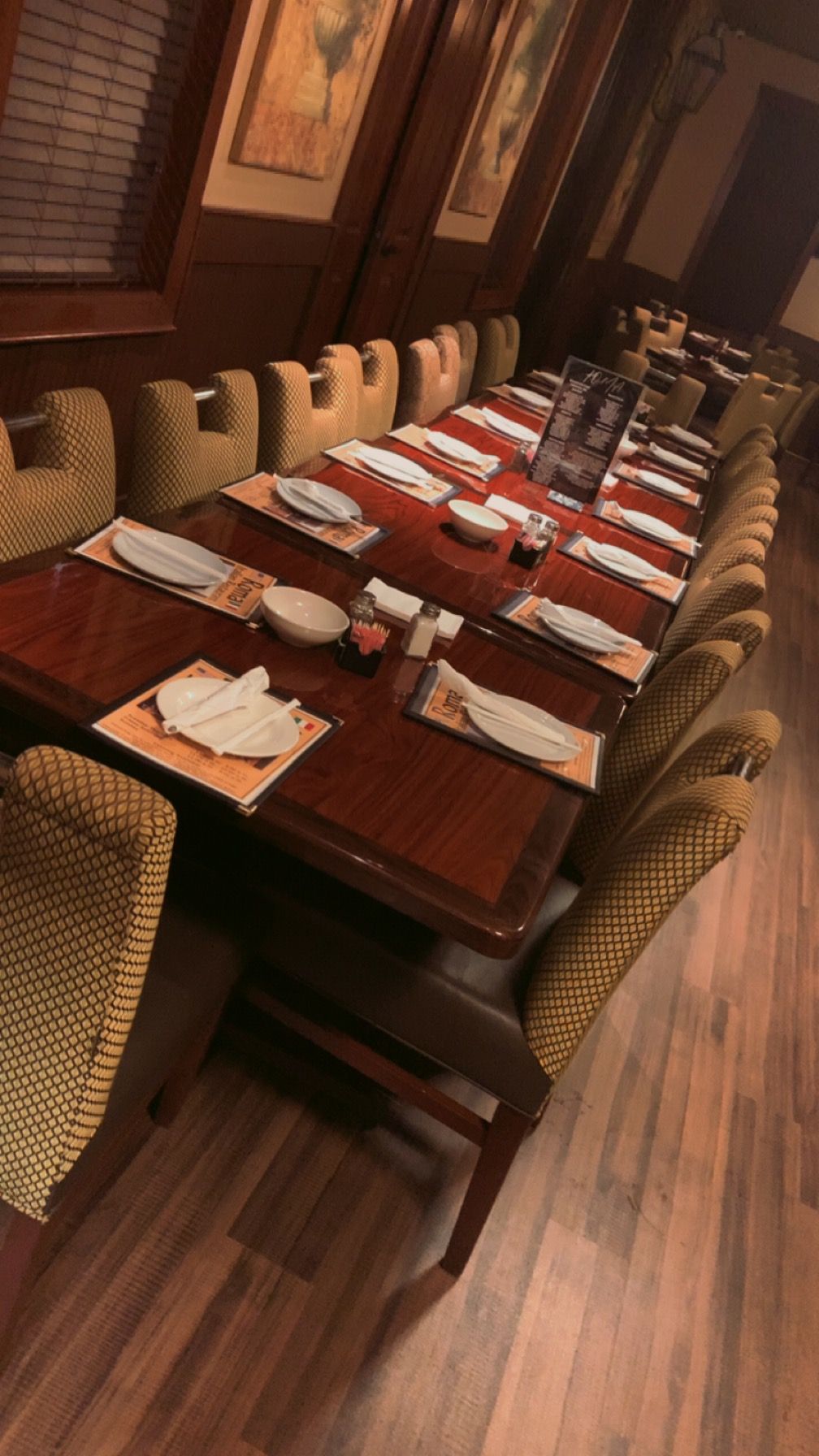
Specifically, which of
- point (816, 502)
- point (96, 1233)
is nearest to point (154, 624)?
point (96, 1233)

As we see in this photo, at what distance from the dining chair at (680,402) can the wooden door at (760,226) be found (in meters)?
4.40

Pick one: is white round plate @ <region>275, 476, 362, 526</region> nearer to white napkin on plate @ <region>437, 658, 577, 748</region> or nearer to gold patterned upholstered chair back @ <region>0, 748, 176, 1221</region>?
white napkin on plate @ <region>437, 658, 577, 748</region>

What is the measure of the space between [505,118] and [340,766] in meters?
6.15

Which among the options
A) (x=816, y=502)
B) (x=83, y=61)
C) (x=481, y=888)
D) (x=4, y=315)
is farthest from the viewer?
(x=816, y=502)

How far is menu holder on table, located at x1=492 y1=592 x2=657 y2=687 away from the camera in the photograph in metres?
2.21

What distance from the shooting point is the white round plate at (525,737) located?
173 centimetres

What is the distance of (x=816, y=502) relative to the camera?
1005 centimetres

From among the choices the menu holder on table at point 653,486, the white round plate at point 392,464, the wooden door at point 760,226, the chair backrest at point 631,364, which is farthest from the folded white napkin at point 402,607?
the wooden door at point 760,226

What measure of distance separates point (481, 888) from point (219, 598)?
71 cm

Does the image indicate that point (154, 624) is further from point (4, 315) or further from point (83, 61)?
point (83, 61)

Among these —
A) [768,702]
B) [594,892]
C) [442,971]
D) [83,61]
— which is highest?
[83,61]

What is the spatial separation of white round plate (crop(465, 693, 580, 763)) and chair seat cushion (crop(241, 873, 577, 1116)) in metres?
0.30

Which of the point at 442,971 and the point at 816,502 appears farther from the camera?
the point at 816,502

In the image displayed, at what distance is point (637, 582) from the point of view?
2.82 metres
